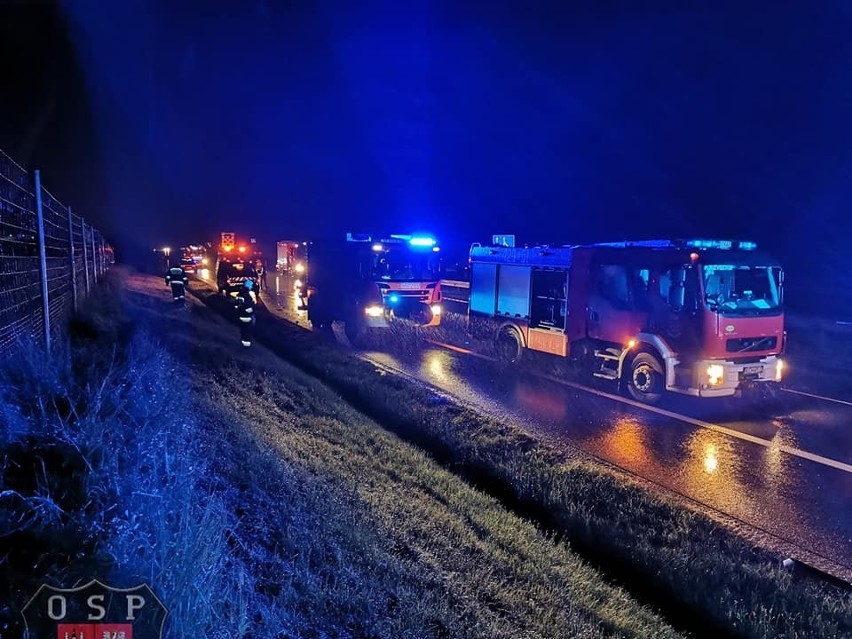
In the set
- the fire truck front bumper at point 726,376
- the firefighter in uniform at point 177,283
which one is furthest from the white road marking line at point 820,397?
the firefighter in uniform at point 177,283

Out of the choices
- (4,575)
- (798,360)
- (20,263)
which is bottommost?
(798,360)

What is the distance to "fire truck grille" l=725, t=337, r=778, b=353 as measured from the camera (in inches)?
337

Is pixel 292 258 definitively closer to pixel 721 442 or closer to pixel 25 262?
pixel 25 262

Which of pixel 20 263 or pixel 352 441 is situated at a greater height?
pixel 20 263

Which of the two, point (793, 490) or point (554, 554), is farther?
point (793, 490)

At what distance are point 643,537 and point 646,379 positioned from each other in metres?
5.19

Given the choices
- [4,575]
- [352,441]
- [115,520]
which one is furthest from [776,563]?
[4,575]

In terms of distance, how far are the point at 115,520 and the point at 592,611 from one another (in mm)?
2731

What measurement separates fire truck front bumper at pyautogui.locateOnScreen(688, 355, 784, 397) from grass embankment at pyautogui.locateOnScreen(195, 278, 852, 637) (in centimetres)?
340

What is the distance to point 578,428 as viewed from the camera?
7.61 metres

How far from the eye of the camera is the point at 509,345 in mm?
12594

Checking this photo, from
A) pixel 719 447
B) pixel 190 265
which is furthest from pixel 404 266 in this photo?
pixel 190 265

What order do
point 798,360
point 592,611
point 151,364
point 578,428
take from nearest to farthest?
point 592,611, point 151,364, point 578,428, point 798,360

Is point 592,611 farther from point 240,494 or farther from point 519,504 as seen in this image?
point 240,494
